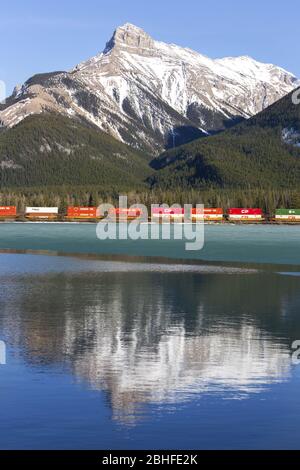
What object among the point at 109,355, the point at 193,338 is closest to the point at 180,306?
the point at 193,338

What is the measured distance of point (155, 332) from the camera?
39875 millimetres

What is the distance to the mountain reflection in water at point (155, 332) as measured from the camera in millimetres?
29203

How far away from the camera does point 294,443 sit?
75.5 ft

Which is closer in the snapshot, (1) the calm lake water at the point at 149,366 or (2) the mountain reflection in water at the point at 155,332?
(1) the calm lake water at the point at 149,366

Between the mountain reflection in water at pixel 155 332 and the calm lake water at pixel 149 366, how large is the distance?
0.19 feet

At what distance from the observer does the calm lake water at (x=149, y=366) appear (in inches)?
938

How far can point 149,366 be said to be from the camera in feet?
105

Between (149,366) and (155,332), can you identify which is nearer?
(149,366)

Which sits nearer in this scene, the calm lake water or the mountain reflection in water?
the calm lake water

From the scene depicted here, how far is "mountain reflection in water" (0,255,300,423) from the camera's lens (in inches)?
1150

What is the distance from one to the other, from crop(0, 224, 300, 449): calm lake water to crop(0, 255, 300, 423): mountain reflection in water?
59 millimetres

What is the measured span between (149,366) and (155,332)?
7.89 metres

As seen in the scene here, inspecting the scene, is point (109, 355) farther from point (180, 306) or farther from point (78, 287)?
point (78, 287)

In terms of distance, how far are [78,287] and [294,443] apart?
3921cm
